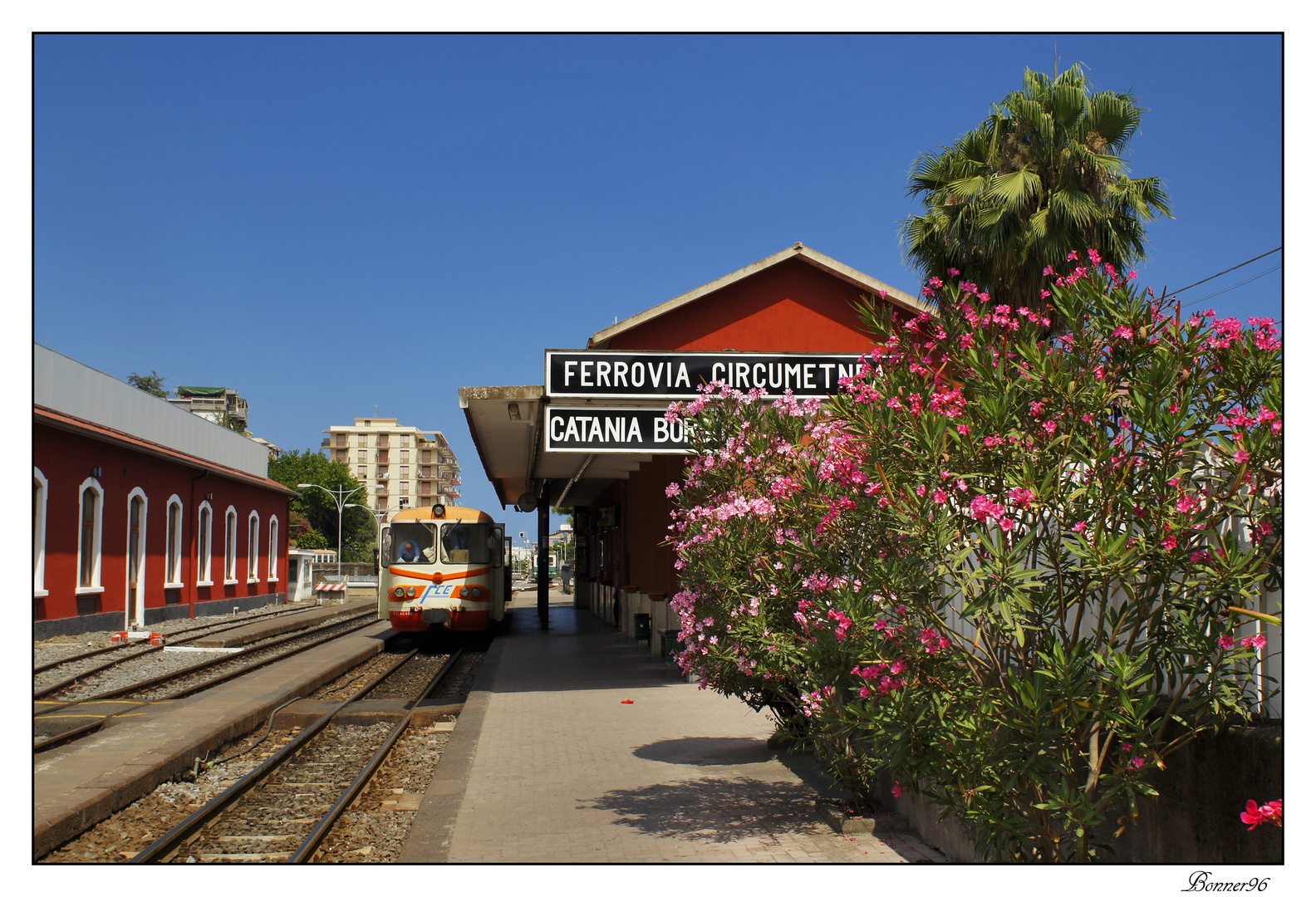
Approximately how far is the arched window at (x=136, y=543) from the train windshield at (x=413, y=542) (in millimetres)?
9622

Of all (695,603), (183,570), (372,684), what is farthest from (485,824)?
(183,570)

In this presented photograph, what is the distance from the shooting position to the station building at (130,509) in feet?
71.9

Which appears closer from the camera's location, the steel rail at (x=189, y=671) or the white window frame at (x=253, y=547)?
the steel rail at (x=189, y=671)

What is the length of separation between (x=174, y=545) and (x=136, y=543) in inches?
114

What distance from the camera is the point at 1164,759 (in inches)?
166

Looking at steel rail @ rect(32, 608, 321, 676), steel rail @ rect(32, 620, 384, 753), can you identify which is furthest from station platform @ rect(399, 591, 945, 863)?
steel rail @ rect(32, 608, 321, 676)

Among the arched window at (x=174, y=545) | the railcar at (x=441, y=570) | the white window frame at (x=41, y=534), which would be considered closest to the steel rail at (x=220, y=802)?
the railcar at (x=441, y=570)

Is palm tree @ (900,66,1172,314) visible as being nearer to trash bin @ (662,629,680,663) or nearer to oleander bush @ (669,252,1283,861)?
trash bin @ (662,629,680,663)

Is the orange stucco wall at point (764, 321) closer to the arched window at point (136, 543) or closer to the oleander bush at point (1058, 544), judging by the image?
the oleander bush at point (1058, 544)

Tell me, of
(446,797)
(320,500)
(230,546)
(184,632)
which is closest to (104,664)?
(184,632)

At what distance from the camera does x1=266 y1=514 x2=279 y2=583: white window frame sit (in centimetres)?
3969

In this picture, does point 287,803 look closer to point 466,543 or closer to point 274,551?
point 466,543

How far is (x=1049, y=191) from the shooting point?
1628cm

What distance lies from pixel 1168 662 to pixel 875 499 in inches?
48.8
